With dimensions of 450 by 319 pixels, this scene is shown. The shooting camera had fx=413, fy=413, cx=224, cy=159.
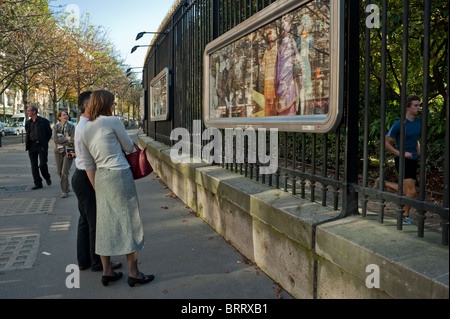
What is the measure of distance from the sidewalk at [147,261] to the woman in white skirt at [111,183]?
14.0 inches

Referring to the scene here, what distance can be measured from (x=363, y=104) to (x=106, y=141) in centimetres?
590

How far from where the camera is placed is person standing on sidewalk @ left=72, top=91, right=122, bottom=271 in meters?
4.17

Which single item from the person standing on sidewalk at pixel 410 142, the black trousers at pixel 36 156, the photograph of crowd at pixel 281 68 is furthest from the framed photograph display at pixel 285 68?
the black trousers at pixel 36 156

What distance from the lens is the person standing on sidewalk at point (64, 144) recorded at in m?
7.82

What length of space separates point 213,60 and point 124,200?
2.96m

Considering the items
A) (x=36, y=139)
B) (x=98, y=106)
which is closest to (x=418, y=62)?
(x=98, y=106)

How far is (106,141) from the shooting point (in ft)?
12.0

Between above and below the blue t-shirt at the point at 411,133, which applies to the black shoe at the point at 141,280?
below

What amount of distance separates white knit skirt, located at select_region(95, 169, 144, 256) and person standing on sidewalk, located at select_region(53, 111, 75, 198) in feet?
14.7

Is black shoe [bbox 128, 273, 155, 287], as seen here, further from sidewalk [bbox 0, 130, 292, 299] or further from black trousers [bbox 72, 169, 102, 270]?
black trousers [bbox 72, 169, 102, 270]

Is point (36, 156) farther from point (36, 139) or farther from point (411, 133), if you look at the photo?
point (411, 133)

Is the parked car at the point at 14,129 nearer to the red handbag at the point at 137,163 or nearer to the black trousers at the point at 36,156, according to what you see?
the black trousers at the point at 36,156
